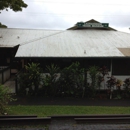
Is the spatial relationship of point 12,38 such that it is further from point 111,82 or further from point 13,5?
point 111,82

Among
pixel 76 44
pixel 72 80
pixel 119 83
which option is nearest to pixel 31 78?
pixel 72 80

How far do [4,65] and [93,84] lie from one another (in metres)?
9.49

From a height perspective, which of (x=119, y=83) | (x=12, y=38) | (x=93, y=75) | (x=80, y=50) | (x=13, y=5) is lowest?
(x=119, y=83)

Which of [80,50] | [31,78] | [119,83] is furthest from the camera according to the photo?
[80,50]

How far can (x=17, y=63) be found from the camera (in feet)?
58.0

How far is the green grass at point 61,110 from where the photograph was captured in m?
8.34

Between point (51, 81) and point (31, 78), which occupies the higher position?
point (31, 78)

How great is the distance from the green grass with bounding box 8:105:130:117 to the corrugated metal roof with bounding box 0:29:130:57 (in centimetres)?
374

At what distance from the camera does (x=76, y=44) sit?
13.8 m

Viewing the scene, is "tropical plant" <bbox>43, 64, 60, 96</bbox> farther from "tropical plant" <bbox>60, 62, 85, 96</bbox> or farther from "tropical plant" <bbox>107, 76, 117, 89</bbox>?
"tropical plant" <bbox>107, 76, 117, 89</bbox>

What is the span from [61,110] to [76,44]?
20.8ft

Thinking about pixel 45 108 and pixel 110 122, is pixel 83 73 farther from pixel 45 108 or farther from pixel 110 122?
pixel 110 122

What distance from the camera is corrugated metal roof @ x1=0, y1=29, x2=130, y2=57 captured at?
12031 millimetres

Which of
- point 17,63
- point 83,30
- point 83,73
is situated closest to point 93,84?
point 83,73
